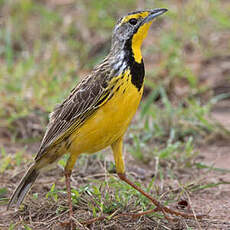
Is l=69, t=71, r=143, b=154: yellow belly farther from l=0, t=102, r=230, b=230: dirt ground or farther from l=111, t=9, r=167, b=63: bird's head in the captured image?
l=0, t=102, r=230, b=230: dirt ground

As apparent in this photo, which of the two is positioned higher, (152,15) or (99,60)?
(152,15)

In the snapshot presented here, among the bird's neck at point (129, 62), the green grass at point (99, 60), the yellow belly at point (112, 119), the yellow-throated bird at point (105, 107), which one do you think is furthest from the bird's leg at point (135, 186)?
the bird's neck at point (129, 62)

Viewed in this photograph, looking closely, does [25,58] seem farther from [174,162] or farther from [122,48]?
[122,48]

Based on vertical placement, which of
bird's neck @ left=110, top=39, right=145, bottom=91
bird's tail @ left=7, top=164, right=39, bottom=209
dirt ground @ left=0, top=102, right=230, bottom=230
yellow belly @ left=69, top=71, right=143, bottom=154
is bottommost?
dirt ground @ left=0, top=102, right=230, bottom=230

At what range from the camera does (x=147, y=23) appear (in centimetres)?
495

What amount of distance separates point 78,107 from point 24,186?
0.88 meters

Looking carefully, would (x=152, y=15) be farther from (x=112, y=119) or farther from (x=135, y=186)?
(x=135, y=186)

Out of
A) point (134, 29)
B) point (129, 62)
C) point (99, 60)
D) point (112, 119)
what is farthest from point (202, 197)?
point (99, 60)

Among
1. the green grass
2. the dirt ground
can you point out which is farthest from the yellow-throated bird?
the green grass

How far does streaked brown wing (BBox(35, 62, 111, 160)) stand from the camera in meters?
4.77

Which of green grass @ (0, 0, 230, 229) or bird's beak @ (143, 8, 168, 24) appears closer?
bird's beak @ (143, 8, 168, 24)

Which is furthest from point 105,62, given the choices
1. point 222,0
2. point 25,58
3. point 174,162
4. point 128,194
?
point 222,0

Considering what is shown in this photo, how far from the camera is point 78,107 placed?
16.1 feet

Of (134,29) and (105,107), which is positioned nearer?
(105,107)
